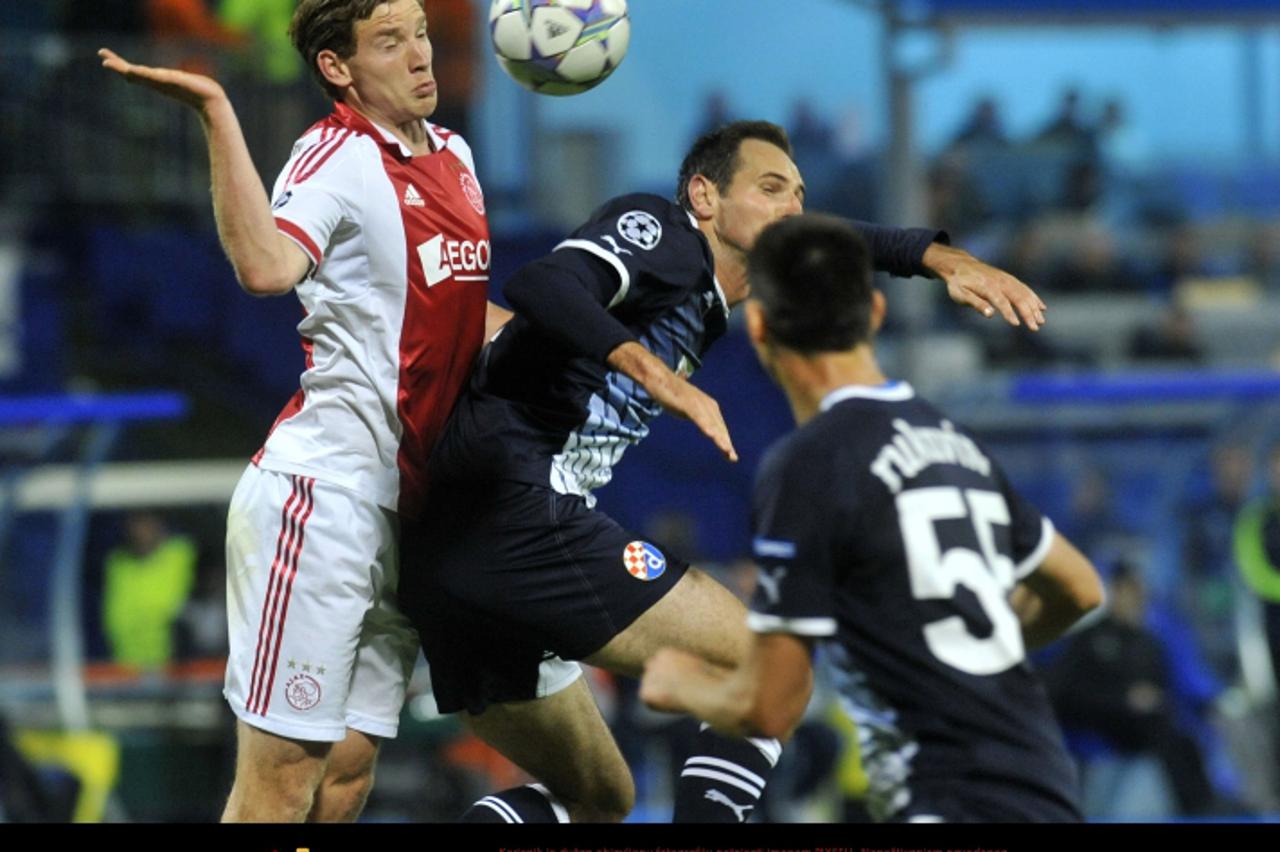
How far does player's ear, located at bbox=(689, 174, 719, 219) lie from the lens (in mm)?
5176

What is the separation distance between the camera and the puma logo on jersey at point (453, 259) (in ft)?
16.3

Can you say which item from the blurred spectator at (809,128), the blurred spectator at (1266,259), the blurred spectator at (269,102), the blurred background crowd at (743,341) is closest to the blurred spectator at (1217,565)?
the blurred background crowd at (743,341)

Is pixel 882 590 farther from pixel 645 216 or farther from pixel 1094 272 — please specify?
pixel 1094 272

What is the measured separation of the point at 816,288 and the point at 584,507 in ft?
4.25

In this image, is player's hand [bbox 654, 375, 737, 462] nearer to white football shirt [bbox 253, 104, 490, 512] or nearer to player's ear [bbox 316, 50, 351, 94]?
white football shirt [bbox 253, 104, 490, 512]

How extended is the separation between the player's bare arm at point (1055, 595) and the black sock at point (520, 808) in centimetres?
144

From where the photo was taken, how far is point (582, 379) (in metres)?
5.02

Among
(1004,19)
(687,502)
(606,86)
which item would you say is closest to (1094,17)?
(1004,19)

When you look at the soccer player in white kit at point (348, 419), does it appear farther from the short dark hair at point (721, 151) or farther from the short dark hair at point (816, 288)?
the short dark hair at point (816, 288)

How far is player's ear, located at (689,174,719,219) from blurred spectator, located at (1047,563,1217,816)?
7.41 metres

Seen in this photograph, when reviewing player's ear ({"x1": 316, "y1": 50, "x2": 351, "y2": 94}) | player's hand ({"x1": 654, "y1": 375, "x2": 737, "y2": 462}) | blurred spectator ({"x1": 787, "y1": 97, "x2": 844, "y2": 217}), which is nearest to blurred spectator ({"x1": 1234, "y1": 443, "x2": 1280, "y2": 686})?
blurred spectator ({"x1": 787, "y1": 97, "x2": 844, "y2": 217})

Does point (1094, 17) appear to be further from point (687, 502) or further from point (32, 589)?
point (32, 589)

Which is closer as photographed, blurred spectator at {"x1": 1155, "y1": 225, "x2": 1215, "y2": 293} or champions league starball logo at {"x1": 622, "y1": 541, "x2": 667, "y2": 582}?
champions league starball logo at {"x1": 622, "y1": 541, "x2": 667, "y2": 582}

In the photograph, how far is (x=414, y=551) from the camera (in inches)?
197
